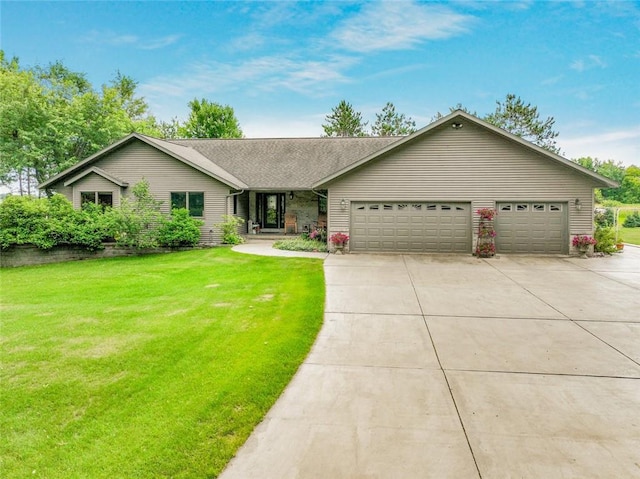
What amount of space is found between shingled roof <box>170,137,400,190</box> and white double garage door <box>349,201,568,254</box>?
4517mm

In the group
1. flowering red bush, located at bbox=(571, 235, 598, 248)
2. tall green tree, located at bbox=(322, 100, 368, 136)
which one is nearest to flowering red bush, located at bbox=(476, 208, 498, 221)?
flowering red bush, located at bbox=(571, 235, 598, 248)

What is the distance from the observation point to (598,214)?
1830 centimetres

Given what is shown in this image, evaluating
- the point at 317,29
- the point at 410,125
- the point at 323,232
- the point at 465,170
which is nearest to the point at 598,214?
the point at 465,170

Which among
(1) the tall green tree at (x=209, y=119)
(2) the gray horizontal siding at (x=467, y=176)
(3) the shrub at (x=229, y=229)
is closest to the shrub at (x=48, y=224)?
(3) the shrub at (x=229, y=229)

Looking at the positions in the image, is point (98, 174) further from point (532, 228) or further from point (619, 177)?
point (619, 177)

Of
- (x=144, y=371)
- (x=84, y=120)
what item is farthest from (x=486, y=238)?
(x=84, y=120)

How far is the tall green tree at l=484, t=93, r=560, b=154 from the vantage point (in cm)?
3597

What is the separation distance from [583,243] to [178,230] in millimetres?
16136

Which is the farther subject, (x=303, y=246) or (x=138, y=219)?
(x=138, y=219)

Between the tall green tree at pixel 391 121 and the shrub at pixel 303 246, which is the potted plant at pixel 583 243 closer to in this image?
the shrub at pixel 303 246

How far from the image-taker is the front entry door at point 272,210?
19.7 meters

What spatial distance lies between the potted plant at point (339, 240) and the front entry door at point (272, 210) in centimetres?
601

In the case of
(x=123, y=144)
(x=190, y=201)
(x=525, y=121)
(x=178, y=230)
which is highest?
(x=525, y=121)

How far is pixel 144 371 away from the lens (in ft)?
14.8
